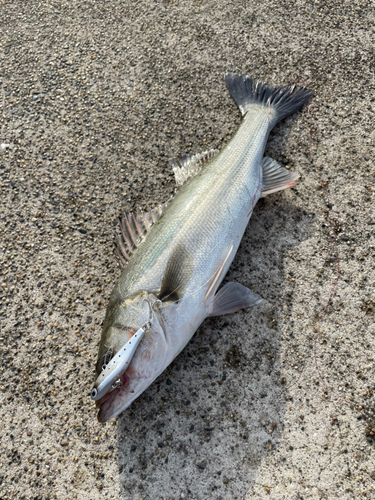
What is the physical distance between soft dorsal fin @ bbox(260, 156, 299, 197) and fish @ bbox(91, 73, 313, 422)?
10 mm

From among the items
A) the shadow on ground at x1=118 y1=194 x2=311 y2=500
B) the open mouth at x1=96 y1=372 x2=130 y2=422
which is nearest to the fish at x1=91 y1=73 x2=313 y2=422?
the open mouth at x1=96 y1=372 x2=130 y2=422

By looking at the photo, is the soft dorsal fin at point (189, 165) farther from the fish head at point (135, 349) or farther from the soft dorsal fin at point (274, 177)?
the fish head at point (135, 349)

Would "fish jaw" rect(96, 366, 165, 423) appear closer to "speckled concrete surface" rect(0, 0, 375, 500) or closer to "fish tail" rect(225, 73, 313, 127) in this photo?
"speckled concrete surface" rect(0, 0, 375, 500)

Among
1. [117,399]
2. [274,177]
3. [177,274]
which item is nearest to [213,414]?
[117,399]

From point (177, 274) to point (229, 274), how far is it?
2.24 feet

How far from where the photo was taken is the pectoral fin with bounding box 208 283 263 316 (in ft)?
9.00

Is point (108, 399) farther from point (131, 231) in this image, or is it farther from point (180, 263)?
point (131, 231)

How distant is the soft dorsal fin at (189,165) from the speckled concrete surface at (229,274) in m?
0.29

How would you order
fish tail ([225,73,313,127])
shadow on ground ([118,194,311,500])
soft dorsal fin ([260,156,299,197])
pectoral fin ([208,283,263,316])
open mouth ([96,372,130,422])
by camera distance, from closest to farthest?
open mouth ([96,372,130,422]) < shadow on ground ([118,194,311,500]) < pectoral fin ([208,283,263,316]) < soft dorsal fin ([260,156,299,197]) < fish tail ([225,73,313,127])

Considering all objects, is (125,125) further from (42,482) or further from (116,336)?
(42,482)

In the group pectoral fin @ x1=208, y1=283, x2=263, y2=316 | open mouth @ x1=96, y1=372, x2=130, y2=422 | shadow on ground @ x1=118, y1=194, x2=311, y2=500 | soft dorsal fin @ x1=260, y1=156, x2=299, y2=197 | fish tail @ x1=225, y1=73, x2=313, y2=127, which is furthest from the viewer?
fish tail @ x1=225, y1=73, x2=313, y2=127

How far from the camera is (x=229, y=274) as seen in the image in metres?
3.07

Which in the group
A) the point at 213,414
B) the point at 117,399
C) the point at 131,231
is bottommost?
the point at 213,414

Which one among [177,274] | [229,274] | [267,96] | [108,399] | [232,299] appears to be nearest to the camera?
[108,399]
